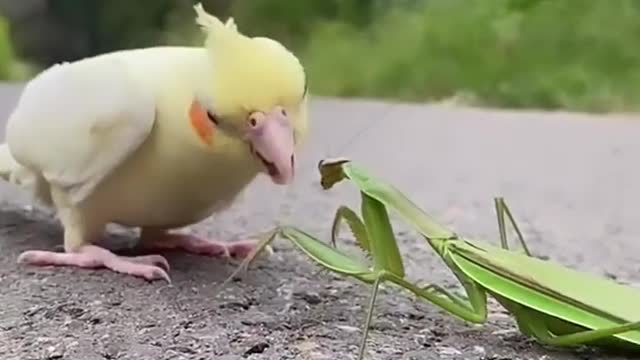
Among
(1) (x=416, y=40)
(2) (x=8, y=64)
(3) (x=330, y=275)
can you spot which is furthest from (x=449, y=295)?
(2) (x=8, y=64)

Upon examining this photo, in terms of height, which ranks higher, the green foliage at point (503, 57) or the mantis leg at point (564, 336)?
the green foliage at point (503, 57)

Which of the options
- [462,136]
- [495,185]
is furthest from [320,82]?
[495,185]

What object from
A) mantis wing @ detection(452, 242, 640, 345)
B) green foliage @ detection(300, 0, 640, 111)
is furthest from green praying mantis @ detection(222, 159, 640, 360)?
green foliage @ detection(300, 0, 640, 111)

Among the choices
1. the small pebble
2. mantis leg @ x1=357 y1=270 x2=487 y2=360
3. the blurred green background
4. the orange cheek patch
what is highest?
the blurred green background

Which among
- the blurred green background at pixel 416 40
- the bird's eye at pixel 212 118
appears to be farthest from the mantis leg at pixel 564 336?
the blurred green background at pixel 416 40

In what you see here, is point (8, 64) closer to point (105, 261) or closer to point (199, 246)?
point (199, 246)

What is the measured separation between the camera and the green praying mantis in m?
0.95

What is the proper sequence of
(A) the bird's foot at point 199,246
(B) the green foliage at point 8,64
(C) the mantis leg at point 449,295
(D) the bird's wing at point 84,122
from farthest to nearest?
1. (B) the green foliage at point 8,64
2. (A) the bird's foot at point 199,246
3. (D) the bird's wing at point 84,122
4. (C) the mantis leg at point 449,295

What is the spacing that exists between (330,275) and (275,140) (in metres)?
0.30

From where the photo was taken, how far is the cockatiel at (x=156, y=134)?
3.53 feet

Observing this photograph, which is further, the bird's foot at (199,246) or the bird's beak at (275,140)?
the bird's foot at (199,246)

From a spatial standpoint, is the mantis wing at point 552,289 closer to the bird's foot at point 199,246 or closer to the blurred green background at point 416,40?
the bird's foot at point 199,246

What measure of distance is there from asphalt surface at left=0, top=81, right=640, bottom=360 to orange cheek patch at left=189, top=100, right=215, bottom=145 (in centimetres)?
18

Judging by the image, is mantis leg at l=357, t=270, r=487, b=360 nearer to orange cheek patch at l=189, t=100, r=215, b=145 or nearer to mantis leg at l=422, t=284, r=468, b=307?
mantis leg at l=422, t=284, r=468, b=307
